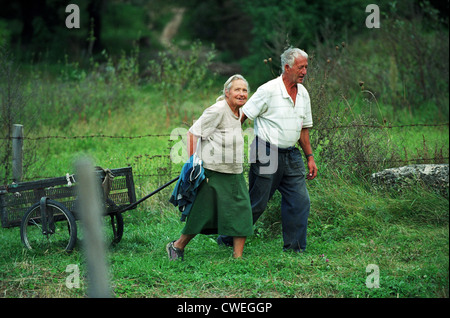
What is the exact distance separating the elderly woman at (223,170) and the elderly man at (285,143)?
208 millimetres

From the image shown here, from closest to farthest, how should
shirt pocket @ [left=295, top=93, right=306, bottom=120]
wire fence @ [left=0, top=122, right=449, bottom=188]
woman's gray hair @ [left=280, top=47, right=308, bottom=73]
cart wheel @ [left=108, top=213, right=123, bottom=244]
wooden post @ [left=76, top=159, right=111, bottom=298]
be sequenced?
wooden post @ [left=76, top=159, right=111, bottom=298] → woman's gray hair @ [left=280, top=47, right=308, bottom=73] → shirt pocket @ [left=295, top=93, right=306, bottom=120] → cart wheel @ [left=108, top=213, right=123, bottom=244] → wire fence @ [left=0, top=122, right=449, bottom=188]

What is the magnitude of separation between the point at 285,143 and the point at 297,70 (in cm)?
67

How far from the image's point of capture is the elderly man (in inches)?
212

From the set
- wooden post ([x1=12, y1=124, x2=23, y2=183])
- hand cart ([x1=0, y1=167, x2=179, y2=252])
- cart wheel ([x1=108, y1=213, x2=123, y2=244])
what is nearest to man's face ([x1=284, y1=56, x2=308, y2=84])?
hand cart ([x1=0, y1=167, x2=179, y2=252])

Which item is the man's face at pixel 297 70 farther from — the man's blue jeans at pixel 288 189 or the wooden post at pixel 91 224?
the wooden post at pixel 91 224

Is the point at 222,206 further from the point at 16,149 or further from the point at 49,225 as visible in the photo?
the point at 16,149

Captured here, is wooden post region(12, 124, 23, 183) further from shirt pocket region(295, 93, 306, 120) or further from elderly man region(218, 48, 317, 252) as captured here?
shirt pocket region(295, 93, 306, 120)

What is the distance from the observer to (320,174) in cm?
689

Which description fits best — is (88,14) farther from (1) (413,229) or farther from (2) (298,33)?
(1) (413,229)

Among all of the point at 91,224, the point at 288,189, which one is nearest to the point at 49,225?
the point at 288,189

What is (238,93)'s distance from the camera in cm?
522
